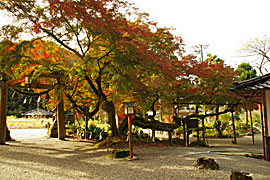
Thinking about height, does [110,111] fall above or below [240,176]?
above

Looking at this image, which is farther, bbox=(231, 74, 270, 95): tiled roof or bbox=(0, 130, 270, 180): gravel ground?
bbox=(231, 74, 270, 95): tiled roof

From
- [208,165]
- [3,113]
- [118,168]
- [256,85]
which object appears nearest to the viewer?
[208,165]

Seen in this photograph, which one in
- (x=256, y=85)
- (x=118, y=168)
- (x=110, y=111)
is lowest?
(x=118, y=168)

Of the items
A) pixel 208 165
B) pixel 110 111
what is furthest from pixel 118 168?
pixel 110 111

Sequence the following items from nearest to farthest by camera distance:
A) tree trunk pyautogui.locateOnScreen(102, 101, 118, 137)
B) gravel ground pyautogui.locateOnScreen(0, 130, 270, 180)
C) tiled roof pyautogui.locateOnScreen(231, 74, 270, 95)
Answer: gravel ground pyautogui.locateOnScreen(0, 130, 270, 180) < tiled roof pyautogui.locateOnScreen(231, 74, 270, 95) < tree trunk pyautogui.locateOnScreen(102, 101, 118, 137)

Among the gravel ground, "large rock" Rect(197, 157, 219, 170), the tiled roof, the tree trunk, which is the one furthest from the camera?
the tree trunk

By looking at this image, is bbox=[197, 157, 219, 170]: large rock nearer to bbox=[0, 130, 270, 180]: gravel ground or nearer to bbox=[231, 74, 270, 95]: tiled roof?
bbox=[0, 130, 270, 180]: gravel ground

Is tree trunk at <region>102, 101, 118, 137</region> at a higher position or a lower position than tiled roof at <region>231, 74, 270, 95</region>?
lower

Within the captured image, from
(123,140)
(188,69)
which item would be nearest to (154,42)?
(188,69)

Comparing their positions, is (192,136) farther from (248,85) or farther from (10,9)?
(10,9)

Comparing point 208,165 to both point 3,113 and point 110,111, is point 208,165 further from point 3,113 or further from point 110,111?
point 3,113

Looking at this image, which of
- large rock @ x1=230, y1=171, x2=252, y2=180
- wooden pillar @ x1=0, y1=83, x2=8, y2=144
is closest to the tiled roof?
large rock @ x1=230, y1=171, x2=252, y2=180

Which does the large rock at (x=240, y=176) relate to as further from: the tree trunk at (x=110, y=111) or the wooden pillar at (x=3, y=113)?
the wooden pillar at (x=3, y=113)

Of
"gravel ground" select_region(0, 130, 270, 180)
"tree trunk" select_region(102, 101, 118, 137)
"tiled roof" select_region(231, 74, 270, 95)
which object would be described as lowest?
"gravel ground" select_region(0, 130, 270, 180)
